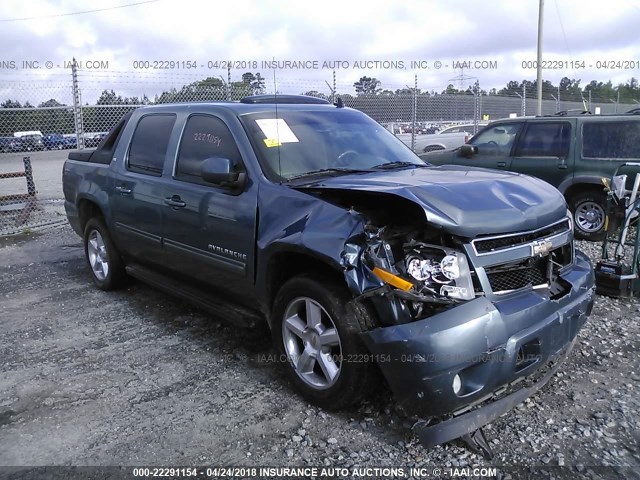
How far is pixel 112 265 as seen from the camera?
5.48 metres

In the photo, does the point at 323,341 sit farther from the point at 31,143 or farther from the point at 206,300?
the point at 31,143

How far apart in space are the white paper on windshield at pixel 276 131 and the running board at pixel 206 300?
1.22m

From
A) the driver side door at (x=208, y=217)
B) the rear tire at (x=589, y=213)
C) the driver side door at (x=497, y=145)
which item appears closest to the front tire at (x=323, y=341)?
the driver side door at (x=208, y=217)

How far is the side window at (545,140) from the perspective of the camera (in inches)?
316

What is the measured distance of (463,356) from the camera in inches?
104

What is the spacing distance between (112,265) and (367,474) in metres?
3.73

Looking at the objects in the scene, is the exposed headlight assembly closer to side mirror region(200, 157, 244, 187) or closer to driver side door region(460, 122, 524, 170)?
side mirror region(200, 157, 244, 187)

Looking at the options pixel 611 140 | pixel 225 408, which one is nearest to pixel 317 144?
pixel 225 408

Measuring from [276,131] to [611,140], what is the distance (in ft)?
18.8

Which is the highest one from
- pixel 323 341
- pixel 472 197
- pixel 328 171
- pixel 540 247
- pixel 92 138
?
pixel 92 138

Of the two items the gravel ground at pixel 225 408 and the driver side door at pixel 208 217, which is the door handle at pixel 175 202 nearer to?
the driver side door at pixel 208 217

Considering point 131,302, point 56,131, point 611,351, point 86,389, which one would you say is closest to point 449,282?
point 611,351

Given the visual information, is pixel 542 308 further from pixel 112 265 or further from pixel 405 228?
pixel 112 265

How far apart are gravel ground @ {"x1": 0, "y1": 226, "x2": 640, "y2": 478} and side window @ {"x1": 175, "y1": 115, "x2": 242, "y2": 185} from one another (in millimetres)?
1360
